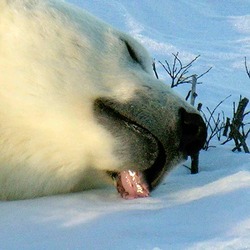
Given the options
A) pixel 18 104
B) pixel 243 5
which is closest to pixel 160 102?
pixel 18 104

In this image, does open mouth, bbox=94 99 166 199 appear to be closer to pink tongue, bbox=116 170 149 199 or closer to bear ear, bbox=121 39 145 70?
pink tongue, bbox=116 170 149 199

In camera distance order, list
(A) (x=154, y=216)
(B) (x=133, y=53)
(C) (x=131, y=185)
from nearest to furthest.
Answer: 1. (A) (x=154, y=216)
2. (C) (x=131, y=185)
3. (B) (x=133, y=53)

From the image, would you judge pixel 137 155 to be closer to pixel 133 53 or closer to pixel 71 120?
pixel 71 120

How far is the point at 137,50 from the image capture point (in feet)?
9.84

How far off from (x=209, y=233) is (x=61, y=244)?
1.37 ft

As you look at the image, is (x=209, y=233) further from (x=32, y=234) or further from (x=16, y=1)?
(x=16, y=1)

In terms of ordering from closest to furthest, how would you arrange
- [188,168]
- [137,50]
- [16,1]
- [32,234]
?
[32,234] < [16,1] < [137,50] < [188,168]

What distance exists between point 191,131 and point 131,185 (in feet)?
1.06

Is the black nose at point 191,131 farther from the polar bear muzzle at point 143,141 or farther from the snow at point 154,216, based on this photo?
the snow at point 154,216

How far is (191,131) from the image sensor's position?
261 cm

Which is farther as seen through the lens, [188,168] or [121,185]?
[188,168]

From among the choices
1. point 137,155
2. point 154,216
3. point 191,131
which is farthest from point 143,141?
point 154,216

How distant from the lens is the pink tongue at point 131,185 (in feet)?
8.61

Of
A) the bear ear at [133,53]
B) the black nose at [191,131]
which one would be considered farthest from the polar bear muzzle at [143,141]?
the bear ear at [133,53]
